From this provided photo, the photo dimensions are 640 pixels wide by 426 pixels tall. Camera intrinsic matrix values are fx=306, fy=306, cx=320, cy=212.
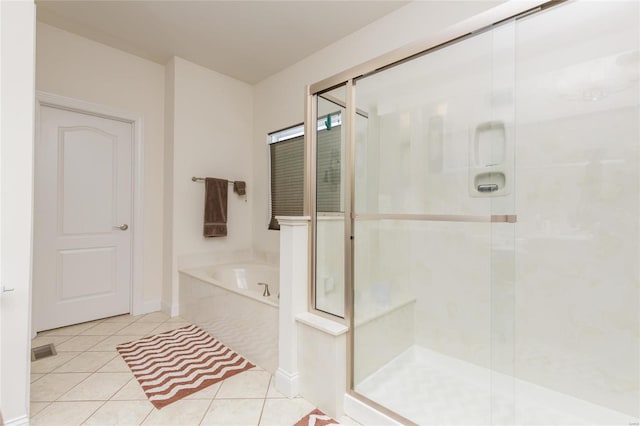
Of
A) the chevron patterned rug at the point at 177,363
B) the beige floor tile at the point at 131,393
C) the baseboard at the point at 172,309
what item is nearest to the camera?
the beige floor tile at the point at 131,393

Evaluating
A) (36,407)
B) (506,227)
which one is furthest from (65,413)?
(506,227)

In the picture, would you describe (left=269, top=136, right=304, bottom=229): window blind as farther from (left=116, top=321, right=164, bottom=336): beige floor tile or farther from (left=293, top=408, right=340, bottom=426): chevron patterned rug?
(left=293, top=408, right=340, bottom=426): chevron patterned rug

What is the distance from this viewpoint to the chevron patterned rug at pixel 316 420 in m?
1.50

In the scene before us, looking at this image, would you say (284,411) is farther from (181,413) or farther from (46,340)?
(46,340)

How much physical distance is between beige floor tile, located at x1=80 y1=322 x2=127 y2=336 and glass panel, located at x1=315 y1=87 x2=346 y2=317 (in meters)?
2.04

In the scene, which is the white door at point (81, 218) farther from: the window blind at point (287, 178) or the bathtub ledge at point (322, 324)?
the bathtub ledge at point (322, 324)

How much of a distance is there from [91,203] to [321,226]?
2.37 m

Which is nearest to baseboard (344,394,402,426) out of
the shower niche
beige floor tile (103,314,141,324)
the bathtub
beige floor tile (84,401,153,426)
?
the bathtub

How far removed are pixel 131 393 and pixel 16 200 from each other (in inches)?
46.5

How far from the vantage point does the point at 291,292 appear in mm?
1719

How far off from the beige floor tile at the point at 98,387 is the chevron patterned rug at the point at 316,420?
1.11 meters

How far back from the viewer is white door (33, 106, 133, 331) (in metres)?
2.59

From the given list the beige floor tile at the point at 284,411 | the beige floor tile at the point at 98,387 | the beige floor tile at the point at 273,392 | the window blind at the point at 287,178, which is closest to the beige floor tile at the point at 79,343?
the beige floor tile at the point at 98,387

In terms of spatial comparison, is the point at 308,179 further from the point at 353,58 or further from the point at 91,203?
the point at 91,203
